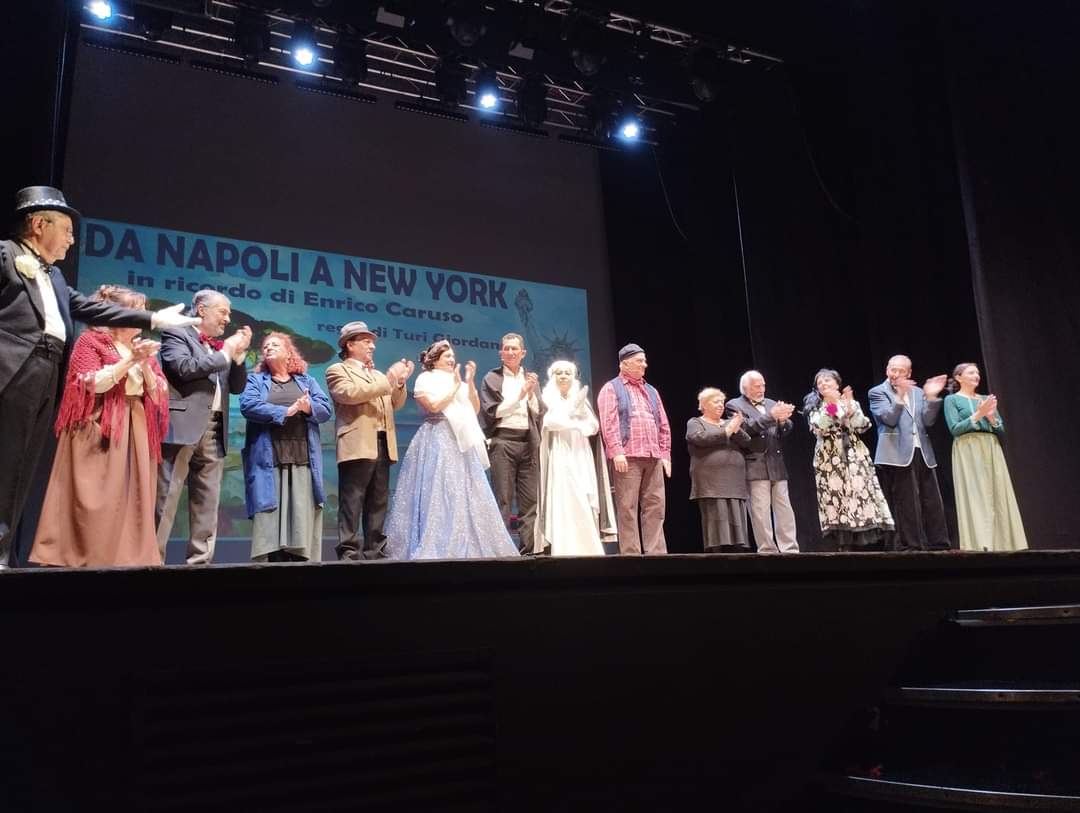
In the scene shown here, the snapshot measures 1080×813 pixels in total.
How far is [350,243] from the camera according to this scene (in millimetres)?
8750

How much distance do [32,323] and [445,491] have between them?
2.61 m

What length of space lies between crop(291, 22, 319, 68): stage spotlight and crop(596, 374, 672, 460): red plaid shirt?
3535mm

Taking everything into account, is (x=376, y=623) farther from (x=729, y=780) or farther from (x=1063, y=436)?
(x=1063, y=436)

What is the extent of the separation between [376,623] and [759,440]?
567 cm

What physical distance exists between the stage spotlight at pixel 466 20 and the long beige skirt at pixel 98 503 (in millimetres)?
4436

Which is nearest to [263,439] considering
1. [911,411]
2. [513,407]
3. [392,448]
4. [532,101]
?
[392,448]

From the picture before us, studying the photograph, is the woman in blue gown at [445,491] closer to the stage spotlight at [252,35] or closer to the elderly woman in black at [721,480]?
the elderly woman in black at [721,480]

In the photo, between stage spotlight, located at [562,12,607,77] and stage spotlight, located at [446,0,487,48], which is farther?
stage spotlight, located at [562,12,607,77]

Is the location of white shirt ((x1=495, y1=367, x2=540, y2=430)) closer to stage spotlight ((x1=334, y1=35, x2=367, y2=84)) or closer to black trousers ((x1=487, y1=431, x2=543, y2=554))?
black trousers ((x1=487, y1=431, x2=543, y2=554))

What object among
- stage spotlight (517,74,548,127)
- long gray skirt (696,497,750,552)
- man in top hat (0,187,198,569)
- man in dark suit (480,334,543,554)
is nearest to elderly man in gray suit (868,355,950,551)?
long gray skirt (696,497,750,552)

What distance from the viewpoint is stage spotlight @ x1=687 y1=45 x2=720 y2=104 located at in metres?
8.38

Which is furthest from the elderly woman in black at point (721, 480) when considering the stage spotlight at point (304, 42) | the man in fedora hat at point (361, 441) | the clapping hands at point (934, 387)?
the stage spotlight at point (304, 42)

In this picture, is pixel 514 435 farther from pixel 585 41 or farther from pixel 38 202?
pixel 585 41

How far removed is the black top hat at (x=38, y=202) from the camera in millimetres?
3549
